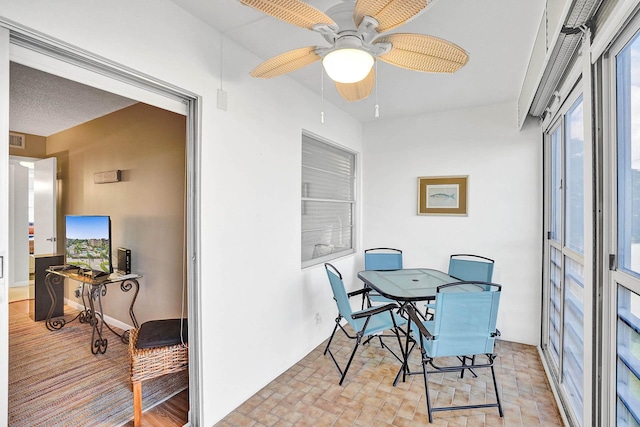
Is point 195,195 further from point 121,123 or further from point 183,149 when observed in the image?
point 121,123

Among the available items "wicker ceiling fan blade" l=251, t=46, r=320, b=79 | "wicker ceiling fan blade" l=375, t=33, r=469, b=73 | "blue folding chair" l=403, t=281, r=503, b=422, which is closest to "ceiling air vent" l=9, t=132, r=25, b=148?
"wicker ceiling fan blade" l=251, t=46, r=320, b=79

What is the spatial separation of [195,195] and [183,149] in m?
1.21

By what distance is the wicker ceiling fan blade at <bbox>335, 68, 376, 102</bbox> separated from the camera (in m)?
1.88

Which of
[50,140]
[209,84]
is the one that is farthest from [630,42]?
[50,140]

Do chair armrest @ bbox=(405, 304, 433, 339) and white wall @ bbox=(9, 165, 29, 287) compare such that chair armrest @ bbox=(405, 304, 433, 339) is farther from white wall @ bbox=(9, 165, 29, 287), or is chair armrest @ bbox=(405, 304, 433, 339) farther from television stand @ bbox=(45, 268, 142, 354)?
white wall @ bbox=(9, 165, 29, 287)

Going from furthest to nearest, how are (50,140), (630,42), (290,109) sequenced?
(50,140) → (290,109) → (630,42)

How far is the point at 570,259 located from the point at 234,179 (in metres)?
2.45

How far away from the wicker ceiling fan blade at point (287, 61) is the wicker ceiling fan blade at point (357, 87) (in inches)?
10.5

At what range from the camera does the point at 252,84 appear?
2436 mm

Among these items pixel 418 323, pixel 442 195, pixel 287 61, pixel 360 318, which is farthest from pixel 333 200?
pixel 287 61

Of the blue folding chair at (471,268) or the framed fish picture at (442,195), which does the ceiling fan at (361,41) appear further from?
the framed fish picture at (442,195)

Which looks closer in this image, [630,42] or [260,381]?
[630,42]

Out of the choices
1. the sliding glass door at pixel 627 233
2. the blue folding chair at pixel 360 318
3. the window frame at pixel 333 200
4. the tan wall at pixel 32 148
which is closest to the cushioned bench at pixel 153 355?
the blue folding chair at pixel 360 318

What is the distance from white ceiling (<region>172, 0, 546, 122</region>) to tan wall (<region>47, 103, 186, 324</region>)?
4.16 ft
